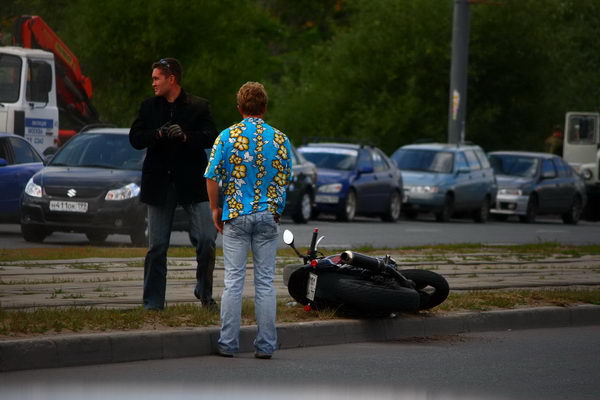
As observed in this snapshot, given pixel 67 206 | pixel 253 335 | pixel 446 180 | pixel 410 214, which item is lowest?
pixel 410 214

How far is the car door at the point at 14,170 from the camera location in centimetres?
2216

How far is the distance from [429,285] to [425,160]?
77.1ft

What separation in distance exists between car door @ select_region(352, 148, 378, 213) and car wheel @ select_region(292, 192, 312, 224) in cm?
232

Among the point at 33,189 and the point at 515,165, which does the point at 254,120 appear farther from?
the point at 515,165

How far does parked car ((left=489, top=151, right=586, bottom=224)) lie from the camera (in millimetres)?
37062

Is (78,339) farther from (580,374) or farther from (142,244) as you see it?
(142,244)

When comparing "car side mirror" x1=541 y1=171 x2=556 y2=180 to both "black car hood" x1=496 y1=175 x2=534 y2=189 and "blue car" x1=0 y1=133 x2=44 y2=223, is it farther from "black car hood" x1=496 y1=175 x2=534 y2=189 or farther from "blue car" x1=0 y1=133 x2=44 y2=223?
"blue car" x1=0 y1=133 x2=44 y2=223

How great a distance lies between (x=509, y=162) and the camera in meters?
38.8

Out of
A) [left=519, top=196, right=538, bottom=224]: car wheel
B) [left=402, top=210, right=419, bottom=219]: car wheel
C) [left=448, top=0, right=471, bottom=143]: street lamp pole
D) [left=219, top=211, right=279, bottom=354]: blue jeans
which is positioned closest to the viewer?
[left=219, top=211, right=279, bottom=354]: blue jeans

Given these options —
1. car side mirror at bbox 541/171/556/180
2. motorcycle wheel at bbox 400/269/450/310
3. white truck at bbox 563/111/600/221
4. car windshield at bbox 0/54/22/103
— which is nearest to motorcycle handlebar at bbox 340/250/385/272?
motorcycle wheel at bbox 400/269/450/310

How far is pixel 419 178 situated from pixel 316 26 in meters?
34.0

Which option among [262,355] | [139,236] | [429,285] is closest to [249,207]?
[262,355]

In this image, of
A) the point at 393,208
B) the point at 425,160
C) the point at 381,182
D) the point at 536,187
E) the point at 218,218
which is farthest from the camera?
the point at 536,187

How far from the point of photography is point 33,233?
2066cm
